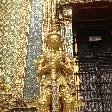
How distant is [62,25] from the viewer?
A: 923 centimetres

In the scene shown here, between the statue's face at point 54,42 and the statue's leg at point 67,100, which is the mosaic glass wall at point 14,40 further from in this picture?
the statue's leg at point 67,100

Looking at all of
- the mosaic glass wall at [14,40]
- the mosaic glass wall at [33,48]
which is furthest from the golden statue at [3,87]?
the mosaic glass wall at [33,48]

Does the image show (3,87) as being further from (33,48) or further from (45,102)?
(45,102)

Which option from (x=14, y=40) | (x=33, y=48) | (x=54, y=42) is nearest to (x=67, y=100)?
(x=54, y=42)

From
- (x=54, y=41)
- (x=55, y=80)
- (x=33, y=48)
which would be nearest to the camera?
(x=55, y=80)


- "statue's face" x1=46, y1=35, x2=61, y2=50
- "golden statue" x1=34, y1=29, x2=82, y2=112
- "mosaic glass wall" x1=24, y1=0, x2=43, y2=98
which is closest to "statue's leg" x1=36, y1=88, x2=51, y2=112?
"golden statue" x1=34, y1=29, x2=82, y2=112

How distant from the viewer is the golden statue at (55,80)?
6750 mm

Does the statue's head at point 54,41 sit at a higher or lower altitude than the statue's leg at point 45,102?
higher

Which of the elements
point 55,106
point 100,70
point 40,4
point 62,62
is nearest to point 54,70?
point 62,62

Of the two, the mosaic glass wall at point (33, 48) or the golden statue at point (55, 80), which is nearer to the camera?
the golden statue at point (55, 80)

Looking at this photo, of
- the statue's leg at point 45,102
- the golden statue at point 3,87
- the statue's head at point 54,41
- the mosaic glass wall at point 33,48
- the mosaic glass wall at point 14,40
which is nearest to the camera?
the statue's leg at point 45,102

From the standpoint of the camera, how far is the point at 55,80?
693 cm

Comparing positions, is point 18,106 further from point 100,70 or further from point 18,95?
point 100,70

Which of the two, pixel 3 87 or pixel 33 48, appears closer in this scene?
pixel 3 87
